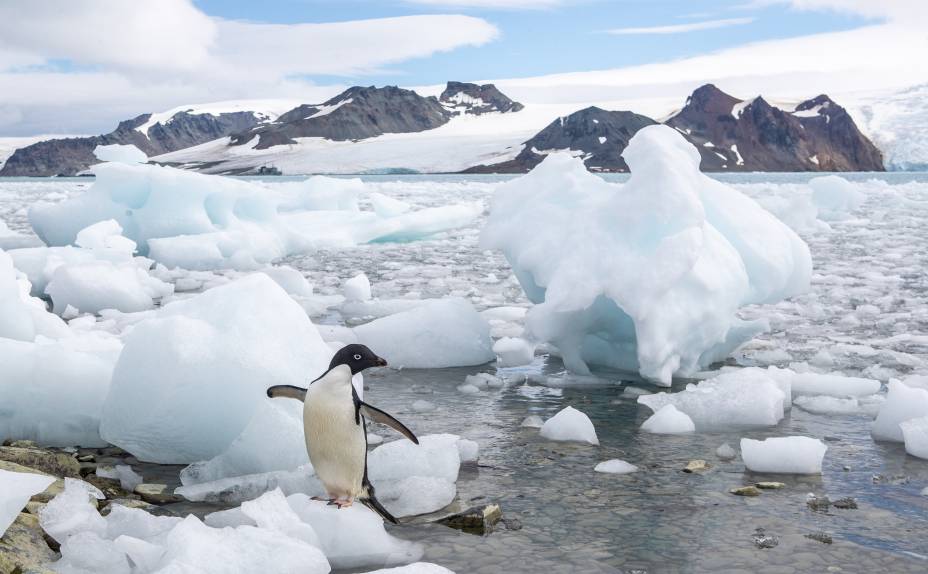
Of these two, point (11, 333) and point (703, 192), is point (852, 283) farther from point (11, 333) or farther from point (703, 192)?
point (11, 333)

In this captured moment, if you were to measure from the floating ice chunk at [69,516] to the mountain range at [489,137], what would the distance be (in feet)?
277

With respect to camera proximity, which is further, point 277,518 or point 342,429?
point 342,429

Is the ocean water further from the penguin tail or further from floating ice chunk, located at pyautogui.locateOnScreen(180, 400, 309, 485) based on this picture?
floating ice chunk, located at pyautogui.locateOnScreen(180, 400, 309, 485)

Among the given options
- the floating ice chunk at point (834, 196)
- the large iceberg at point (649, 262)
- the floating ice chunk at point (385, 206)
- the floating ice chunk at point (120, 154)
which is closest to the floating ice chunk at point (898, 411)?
the large iceberg at point (649, 262)

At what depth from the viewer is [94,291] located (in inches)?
319

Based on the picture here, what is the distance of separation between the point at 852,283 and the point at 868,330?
2751 mm

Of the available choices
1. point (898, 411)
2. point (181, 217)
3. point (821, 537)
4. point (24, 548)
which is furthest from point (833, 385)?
point (181, 217)

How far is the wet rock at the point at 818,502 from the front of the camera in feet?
10.4

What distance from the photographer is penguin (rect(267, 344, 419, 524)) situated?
3.09 meters

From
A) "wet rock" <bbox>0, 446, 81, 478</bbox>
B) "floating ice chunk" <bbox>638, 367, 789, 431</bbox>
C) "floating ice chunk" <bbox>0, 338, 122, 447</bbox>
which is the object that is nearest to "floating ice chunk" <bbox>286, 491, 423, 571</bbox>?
"wet rock" <bbox>0, 446, 81, 478</bbox>

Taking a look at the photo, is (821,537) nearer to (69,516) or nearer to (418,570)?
(418,570)

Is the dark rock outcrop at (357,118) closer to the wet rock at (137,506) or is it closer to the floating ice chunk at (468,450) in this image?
the floating ice chunk at (468,450)

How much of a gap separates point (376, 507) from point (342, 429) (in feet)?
1.04

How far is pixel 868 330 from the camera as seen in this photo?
6.55 metres
